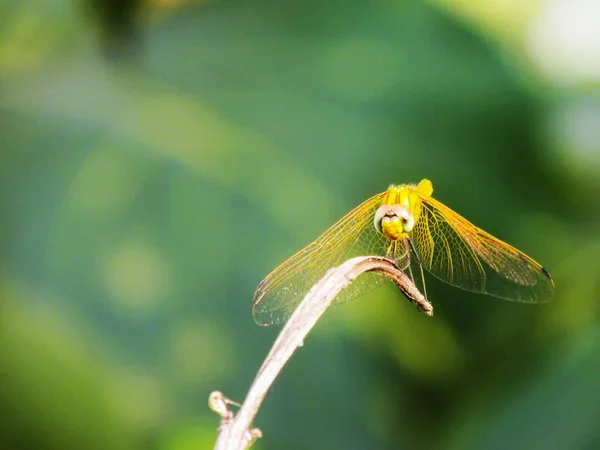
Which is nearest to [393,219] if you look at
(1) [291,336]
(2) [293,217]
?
(1) [291,336]

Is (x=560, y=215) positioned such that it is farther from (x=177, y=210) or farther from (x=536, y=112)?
(x=177, y=210)

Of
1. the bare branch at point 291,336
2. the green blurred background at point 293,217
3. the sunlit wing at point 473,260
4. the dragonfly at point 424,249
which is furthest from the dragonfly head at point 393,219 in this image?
the green blurred background at point 293,217

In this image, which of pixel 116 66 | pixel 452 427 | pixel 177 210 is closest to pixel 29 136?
pixel 116 66

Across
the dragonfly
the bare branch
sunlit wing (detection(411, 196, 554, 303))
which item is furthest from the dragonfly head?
the bare branch

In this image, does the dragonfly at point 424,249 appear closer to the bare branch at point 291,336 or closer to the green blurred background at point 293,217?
the bare branch at point 291,336

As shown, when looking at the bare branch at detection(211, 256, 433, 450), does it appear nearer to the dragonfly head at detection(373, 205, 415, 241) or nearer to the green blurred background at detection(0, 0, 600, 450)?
the dragonfly head at detection(373, 205, 415, 241)

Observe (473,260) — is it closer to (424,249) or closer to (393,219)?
(424,249)
